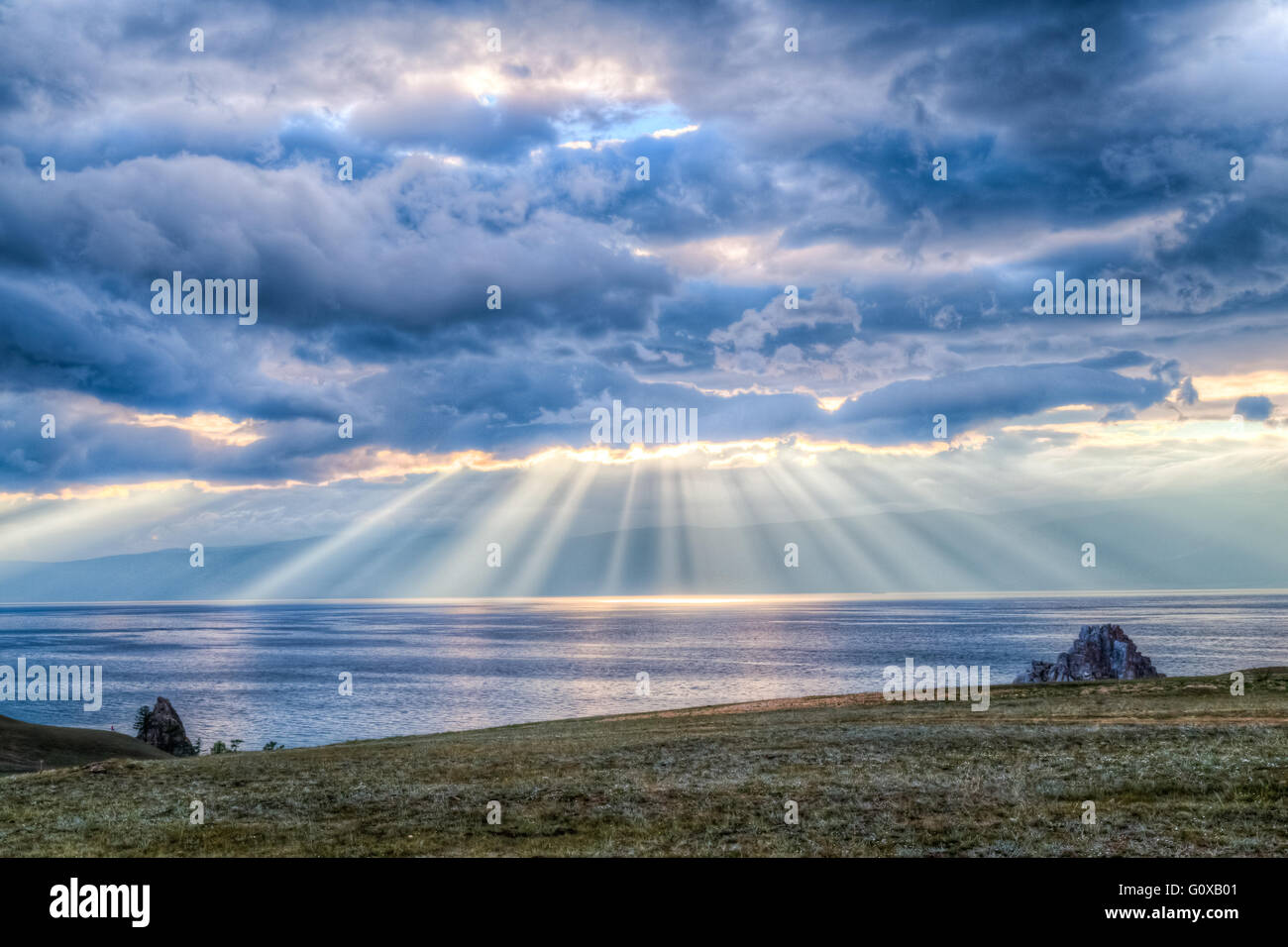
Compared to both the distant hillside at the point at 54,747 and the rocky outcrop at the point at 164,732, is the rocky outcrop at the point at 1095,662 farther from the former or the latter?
the rocky outcrop at the point at 164,732

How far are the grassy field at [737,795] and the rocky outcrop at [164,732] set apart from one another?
54.4 metres

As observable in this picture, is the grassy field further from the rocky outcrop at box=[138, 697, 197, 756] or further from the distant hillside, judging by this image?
the rocky outcrop at box=[138, 697, 197, 756]

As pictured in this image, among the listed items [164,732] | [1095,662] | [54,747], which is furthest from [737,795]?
[164,732]

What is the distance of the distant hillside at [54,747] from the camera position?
2148 inches

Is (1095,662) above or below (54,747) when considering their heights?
below

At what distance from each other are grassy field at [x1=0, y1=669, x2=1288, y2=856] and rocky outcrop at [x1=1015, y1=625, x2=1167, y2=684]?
50.6 m

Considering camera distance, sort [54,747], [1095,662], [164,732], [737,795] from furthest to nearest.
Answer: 1. [1095,662]
2. [164,732]
3. [54,747]
4. [737,795]

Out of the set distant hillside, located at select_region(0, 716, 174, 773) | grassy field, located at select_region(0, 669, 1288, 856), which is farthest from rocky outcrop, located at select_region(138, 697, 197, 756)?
grassy field, located at select_region(0, 669, 1288, 856)

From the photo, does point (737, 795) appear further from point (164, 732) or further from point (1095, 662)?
point (164, 732)

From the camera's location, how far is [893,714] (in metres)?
45.9

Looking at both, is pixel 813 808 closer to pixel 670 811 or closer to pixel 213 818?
pixel 670 811

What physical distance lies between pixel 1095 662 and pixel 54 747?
316ft

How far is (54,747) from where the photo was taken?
5997 centimetres

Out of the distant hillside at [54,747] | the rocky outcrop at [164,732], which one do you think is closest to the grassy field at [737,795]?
the distant hillside at [54,747]
